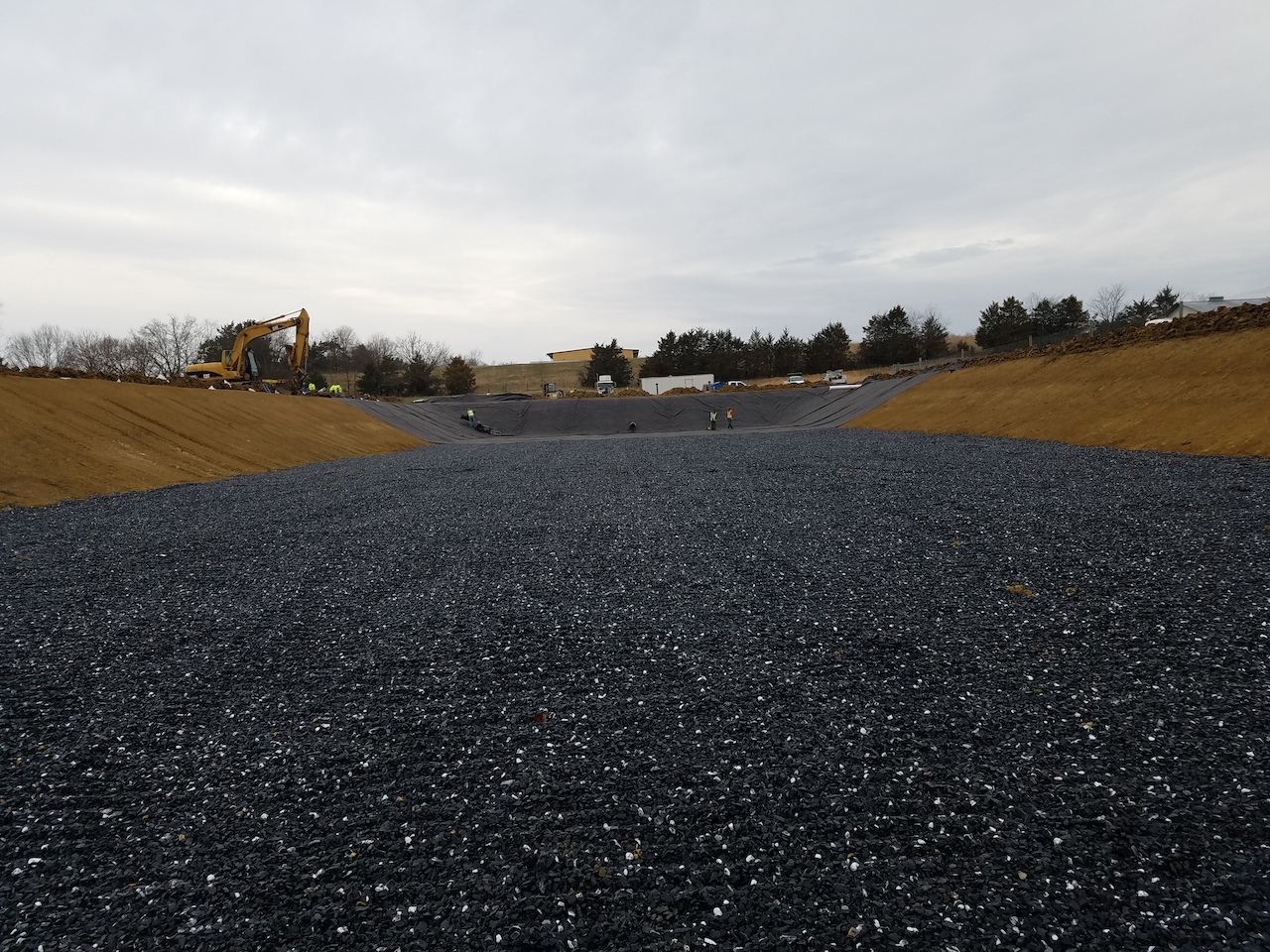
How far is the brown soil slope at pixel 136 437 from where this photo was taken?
10047 millimetres

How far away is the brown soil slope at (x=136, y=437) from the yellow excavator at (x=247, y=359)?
7269 millimetres

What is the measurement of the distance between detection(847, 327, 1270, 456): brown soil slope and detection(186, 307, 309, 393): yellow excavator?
89.2 ft

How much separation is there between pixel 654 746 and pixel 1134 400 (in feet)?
55.1

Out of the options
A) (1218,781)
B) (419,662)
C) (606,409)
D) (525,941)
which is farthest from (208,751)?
(606,409)

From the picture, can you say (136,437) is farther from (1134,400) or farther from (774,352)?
(774,352)

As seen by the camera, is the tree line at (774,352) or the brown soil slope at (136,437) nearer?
the brown soil slope at (136,437)

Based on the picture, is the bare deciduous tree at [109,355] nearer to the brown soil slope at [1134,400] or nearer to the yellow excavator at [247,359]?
the yellow excavator at [247,359]

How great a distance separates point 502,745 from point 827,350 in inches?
2369

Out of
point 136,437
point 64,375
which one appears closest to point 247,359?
point 64,375

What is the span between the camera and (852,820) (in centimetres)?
204

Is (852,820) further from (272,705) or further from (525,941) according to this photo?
(272,705)

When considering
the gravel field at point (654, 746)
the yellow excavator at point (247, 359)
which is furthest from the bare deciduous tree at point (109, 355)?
the gravel field at point (654, 746)

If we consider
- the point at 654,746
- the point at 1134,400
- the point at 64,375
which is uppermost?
the point at 64,375

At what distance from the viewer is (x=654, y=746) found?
99.1 inches
